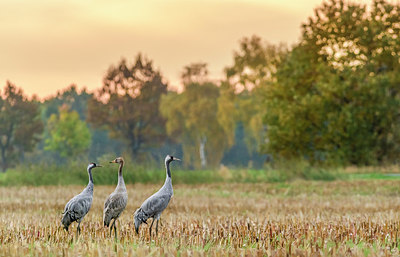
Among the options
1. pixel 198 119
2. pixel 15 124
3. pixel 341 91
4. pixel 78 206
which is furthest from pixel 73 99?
pixel 78 206

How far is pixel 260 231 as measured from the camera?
10.4 m

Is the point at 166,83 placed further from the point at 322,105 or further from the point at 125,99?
the point at 322,105

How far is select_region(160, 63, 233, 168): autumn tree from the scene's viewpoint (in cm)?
8569

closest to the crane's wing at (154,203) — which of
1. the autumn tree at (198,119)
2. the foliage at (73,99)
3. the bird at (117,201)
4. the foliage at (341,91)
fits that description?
the bird at (117,201)

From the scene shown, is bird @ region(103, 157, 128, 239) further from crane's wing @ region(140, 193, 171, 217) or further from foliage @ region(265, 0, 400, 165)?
foliage @ region(265, 0, 400, 165)

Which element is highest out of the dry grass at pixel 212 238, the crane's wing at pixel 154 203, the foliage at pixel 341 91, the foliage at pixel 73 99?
the foliage at pixel 73 99

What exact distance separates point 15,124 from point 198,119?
26763 mm

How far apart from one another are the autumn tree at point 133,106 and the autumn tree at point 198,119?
255 cm

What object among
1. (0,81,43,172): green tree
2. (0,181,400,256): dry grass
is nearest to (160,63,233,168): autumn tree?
(0,81,43,172): green tree

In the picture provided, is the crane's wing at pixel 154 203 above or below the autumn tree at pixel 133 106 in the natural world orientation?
below

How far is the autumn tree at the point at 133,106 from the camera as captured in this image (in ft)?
286

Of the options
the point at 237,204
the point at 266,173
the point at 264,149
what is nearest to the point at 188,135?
the point at 264,149

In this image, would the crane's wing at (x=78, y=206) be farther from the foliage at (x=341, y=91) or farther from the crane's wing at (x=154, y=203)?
the foliage at (x=341, y=91)

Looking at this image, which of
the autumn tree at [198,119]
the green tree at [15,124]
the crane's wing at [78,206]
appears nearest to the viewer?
the crane's wing at [78,206]
